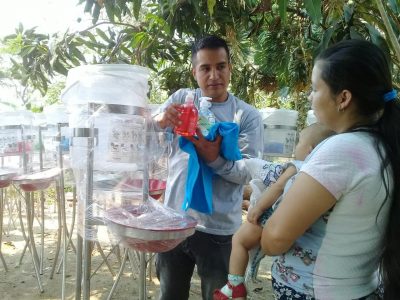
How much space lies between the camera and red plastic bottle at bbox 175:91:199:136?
1.33 m

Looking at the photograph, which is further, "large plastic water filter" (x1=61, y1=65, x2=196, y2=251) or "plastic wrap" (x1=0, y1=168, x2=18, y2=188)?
"plastic wrap" (x1=0, y1=168, x2=18, y2=188)

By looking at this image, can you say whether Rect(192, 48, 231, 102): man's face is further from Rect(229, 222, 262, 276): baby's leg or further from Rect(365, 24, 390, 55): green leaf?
Rect(229, 222, 262, 276): baby's leg

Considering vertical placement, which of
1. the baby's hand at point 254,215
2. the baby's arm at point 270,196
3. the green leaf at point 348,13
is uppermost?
the green leaf at point 348,13

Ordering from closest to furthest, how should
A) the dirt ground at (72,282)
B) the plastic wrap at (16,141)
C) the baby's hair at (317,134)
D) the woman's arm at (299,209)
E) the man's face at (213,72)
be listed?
the woman's arm at (299,209), the baby's hair at (317,134), the man's face at (213,72), the plastic wrap at (16,141), the dirt ground at (72,282)

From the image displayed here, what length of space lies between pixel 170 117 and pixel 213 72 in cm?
47

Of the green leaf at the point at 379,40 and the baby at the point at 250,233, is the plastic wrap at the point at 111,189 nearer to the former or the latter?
the baby at the point at 250,233

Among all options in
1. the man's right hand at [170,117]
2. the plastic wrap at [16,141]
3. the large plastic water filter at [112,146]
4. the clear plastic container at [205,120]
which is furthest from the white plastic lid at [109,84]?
the plastic wrap at [16,141]

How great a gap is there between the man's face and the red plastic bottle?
1.26 ft

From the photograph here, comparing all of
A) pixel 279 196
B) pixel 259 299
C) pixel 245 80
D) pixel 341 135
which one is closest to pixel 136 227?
pixel 279 196

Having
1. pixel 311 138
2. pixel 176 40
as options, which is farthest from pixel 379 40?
pixel 176 40

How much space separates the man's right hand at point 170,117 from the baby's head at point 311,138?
44 cm

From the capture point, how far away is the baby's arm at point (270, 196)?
1.12 m

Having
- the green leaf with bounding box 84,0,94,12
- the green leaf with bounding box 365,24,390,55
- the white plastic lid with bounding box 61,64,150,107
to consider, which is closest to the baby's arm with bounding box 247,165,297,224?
the white plastic lid with bounding box 61,64,150,107

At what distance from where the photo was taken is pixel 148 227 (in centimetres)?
117
